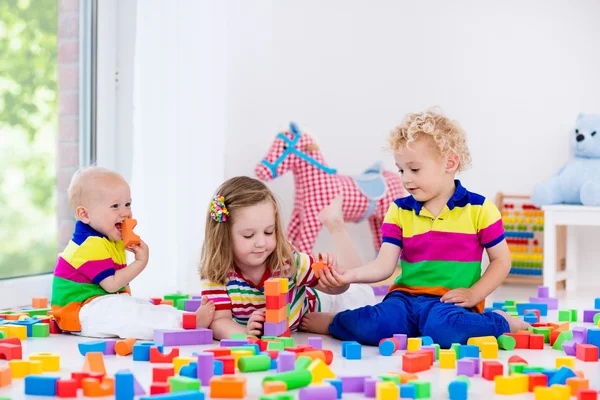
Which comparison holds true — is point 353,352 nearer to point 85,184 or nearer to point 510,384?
point 510,384

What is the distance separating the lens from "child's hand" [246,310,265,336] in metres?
2.13

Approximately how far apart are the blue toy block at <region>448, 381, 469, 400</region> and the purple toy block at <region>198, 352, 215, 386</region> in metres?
0.48

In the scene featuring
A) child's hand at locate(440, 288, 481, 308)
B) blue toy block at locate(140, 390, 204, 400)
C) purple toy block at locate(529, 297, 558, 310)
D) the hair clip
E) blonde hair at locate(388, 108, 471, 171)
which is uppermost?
blonde hair at locate(388, 108, 471, 171)

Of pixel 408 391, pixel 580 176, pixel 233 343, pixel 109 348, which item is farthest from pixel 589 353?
pixel 580 176

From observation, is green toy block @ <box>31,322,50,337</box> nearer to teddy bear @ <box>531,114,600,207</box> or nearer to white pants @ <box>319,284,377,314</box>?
white pants @ <box>319,284,377,314</box>

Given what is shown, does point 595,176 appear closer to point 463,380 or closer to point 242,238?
point 242,238

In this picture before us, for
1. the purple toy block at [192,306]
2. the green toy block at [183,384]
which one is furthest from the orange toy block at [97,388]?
the purple toy block at [192,306]

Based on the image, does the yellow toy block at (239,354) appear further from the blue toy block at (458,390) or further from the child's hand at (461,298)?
the child's hand at (461,298)

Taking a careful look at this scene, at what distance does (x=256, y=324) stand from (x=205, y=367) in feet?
1.78

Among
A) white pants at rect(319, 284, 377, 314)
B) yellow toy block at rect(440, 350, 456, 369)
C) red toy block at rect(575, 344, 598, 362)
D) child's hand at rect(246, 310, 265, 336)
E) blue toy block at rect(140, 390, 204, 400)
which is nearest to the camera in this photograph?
blue toy block at rect(140, 390, 204, 400)

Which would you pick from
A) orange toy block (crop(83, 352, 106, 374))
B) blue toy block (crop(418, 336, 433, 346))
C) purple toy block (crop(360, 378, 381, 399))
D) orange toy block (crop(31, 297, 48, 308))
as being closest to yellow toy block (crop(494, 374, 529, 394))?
purple toy block (crop(360, 378, 381, 399))

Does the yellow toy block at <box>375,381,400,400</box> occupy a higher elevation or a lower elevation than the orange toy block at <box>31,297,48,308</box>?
higher

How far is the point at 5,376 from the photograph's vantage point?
1.59 m

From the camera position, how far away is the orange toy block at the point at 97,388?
4.89 feet
